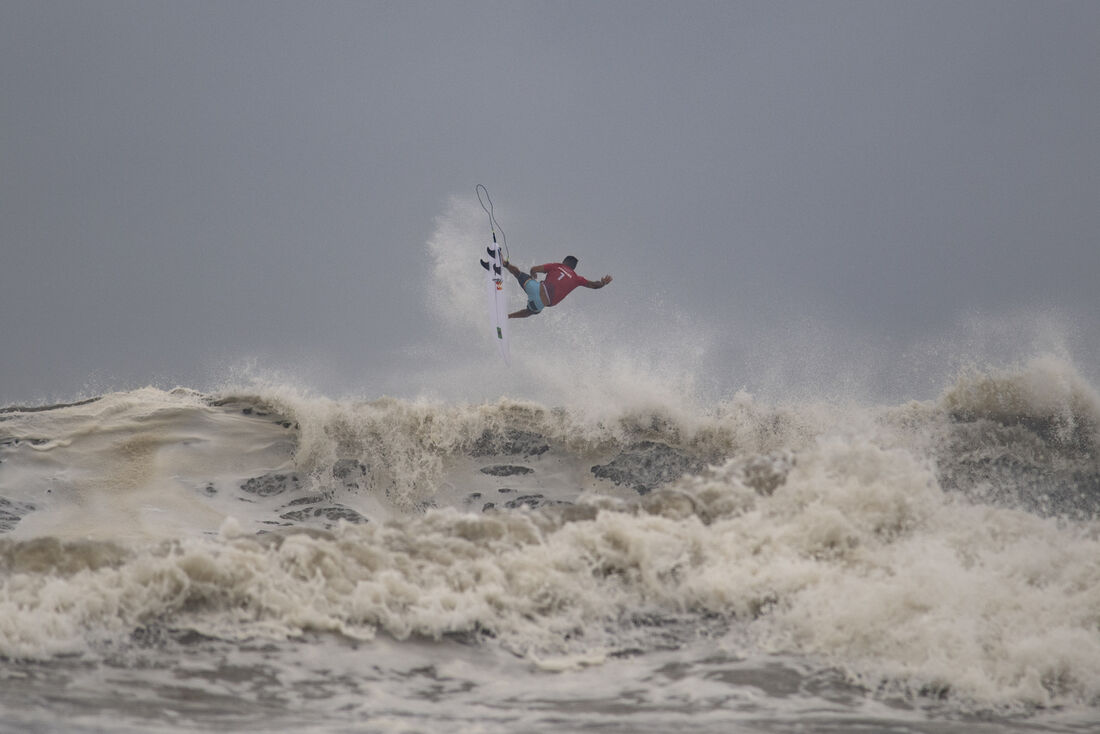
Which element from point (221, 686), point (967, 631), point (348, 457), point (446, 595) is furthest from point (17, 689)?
point (348, 457)

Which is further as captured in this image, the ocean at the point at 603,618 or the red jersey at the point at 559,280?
the red jersey at the point at 559,280

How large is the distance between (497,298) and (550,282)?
21.5 inches

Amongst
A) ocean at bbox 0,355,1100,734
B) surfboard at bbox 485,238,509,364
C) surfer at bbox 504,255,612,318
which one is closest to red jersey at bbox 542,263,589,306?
surfer at bbox 504,255,612,318

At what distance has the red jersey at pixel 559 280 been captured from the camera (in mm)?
8922

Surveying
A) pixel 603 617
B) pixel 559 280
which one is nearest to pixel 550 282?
pixel 559 280

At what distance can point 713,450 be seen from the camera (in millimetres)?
9477

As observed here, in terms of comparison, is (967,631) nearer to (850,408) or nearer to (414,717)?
(414,717)

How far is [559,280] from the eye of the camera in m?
8.91

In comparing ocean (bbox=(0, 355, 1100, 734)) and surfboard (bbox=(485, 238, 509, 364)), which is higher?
surfboard (bbox=(485, 238, 509, 364))

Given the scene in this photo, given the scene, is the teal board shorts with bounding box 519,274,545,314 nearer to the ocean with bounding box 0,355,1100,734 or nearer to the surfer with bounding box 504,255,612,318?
the surfer with bounding box 504,255,612,318

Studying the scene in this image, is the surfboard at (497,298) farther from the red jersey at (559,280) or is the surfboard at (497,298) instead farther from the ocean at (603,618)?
the ocean at (603,618)

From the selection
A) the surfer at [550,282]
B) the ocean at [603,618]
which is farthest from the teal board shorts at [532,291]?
the ocean at [603,618]

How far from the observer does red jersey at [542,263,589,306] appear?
892cm

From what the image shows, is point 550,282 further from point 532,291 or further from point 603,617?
point 603,617
